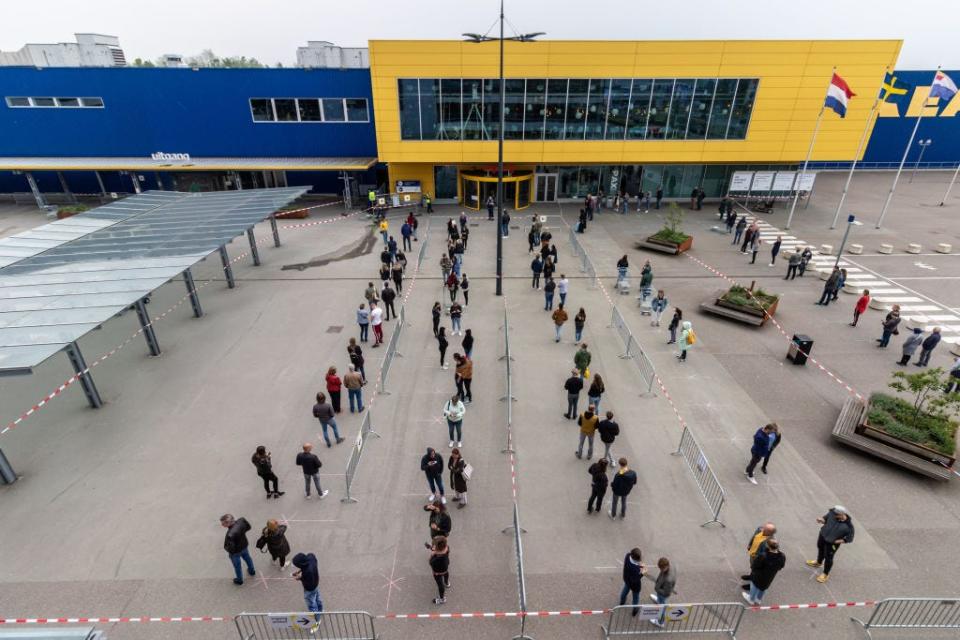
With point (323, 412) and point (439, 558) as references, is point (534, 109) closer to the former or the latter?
point (323, 412)

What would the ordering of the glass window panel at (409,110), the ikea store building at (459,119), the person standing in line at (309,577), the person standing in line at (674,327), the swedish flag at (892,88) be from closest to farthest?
the person standing in line at (309,577) → the person standing in line at (674,327) → the swedish flag at (892,88) → the ikea store building at (459,119) → the glass window panel at (409,110)

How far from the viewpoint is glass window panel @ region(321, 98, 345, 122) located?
3123 centimetres

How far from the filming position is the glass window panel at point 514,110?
27359 mm

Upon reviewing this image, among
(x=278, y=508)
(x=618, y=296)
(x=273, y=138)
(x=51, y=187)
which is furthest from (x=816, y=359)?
(x=51, y=187)

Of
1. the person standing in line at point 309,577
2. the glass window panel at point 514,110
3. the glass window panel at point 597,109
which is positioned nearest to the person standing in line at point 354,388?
the person standing in line at point 309,577

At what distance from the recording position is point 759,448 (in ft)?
31.8

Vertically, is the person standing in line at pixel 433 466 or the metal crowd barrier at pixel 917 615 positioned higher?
the person standing in line at pixel 433 466

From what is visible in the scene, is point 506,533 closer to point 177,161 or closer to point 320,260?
point 320,260

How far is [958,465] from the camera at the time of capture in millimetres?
10414

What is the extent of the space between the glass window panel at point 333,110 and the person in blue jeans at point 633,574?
32.1m

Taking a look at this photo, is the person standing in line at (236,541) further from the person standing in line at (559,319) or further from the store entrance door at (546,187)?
the store entrance door at (546,187)

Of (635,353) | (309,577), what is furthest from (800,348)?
(309,577)

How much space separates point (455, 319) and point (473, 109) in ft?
58.0

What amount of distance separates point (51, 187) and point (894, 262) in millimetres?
Answer: 53255
